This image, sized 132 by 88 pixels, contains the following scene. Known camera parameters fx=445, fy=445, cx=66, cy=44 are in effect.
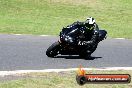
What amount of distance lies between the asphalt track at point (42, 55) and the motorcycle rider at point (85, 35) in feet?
1.74

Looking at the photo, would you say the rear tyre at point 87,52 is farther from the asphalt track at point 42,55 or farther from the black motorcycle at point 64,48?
the asphalt track at point 42,55

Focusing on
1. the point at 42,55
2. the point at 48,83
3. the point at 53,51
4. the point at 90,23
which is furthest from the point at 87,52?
the point at 48,83

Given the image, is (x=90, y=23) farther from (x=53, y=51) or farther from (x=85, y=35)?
(x=53, y=51)

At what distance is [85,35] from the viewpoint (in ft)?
51.4

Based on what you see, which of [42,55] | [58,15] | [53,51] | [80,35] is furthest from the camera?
[58,15]

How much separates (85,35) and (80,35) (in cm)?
19

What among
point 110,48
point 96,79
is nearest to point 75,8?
point 110,48

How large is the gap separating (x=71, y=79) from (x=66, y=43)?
3808 mm

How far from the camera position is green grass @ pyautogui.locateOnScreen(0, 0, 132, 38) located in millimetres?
22891

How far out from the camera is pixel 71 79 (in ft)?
38.0

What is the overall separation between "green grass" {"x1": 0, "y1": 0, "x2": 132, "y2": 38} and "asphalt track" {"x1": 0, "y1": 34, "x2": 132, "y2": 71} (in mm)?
2562

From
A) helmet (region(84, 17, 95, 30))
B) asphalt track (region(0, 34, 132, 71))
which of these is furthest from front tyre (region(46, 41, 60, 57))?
helmet (region(84, 17, 95, 30))

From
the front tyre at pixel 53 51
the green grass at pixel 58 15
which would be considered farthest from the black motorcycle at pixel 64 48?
the green grass at pixel 58 15

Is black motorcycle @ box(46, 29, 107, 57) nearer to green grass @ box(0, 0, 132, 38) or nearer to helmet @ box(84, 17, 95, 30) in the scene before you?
helmet @ box(84, 17, 95, 30)
